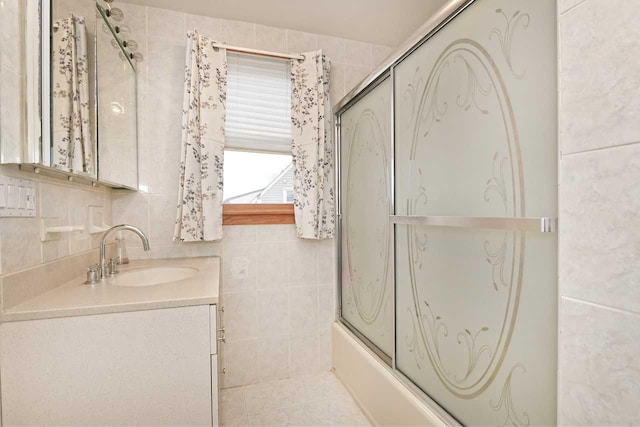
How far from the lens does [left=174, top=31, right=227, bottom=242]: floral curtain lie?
5.91ft

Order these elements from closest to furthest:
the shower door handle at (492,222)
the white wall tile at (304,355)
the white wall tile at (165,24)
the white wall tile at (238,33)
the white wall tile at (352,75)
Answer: the shower door handle at (492,222)
the white wall tile at (165,24)
the white wall tile at (238,33)
the white wall tile at (304,355)
the white wall tile at (352,75)

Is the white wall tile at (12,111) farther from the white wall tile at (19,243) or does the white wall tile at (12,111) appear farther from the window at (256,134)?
the window at (256,134)

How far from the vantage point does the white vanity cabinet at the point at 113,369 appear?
2.89ft

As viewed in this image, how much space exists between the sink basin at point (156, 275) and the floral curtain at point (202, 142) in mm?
219

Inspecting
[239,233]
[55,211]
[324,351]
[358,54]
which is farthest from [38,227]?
[358,54]

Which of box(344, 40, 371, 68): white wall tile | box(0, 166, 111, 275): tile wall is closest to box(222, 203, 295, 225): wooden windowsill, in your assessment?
box(0, 166, 111, 275): tile wall

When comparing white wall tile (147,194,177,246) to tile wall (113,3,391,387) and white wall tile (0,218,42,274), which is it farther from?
white wall tile (0,218,42,274)

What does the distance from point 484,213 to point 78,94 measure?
5.14ft

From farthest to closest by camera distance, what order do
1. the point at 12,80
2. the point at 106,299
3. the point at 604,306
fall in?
the point at 106,299 → the point at 12,80 → the point at 604,306

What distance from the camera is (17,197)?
960mm

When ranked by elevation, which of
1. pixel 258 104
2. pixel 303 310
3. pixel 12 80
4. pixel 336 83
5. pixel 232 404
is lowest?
pixel 232 404

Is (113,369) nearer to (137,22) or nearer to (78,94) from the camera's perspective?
(78,94)

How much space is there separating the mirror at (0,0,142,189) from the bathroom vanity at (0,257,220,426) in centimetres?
49

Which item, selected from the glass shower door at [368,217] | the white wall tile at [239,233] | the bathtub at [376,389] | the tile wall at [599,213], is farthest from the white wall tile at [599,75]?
the white wall tile at [239,233]
